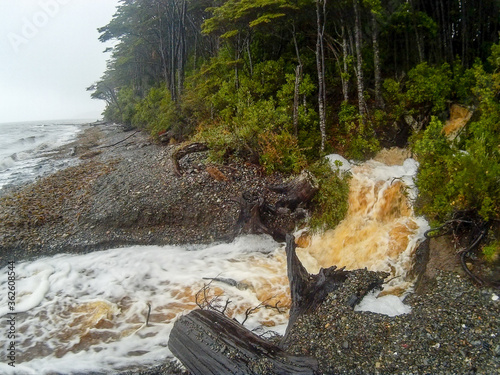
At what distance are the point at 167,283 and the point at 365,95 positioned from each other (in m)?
9.47

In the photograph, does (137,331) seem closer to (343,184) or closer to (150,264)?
(150,264)

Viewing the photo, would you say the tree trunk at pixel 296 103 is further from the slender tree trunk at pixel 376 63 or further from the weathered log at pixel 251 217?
the weathered log at pixel 251 217

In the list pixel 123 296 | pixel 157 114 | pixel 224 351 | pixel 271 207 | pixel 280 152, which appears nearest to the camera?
pixel 224 351

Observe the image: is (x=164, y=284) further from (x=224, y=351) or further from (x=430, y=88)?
(x=430, y=88)

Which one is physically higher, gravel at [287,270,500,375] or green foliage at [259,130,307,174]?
green foliage at [259,130,307,174]

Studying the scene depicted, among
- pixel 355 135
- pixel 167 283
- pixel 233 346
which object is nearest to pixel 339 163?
pixel 355 135

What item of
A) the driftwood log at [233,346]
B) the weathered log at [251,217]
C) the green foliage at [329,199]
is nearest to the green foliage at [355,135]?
the green foliage at [329,199]

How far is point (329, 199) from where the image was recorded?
367 inches

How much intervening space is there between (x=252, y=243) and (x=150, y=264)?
2.80 metres

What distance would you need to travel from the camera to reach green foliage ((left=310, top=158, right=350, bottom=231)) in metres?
9.04

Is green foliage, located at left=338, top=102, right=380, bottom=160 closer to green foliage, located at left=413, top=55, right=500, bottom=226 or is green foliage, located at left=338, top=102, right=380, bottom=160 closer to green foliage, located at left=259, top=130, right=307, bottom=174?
green foliage, located at left=259, top=130, right=307, bottom=174

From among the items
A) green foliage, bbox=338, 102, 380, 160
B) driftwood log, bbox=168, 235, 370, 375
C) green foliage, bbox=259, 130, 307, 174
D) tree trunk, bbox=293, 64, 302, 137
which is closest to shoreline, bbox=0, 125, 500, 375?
driftwood log, bbox=168, 235, 370, 375

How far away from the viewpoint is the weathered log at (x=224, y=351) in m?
4.22

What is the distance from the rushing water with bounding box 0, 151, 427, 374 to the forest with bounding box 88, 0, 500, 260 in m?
1.12
